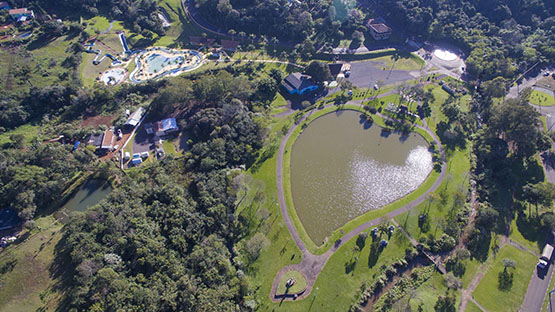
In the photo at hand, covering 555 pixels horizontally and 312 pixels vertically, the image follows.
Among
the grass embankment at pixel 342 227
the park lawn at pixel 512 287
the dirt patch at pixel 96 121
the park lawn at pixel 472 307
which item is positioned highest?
the dirt patch at pixel 96 121

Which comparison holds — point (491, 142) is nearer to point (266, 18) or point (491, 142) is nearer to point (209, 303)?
point (209, 303)

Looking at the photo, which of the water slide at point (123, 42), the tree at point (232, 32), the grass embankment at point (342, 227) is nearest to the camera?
the grass embankment at point (342, 227)

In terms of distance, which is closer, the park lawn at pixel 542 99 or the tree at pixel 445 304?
the tree at pixel 445 304

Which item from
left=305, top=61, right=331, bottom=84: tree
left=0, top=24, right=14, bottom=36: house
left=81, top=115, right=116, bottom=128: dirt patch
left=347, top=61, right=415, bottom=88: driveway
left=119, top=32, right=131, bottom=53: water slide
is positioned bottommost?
left=81, top=115, right=116, bottom=128: dirt patch

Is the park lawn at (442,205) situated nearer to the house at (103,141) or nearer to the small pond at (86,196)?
the small pond at (86,196)

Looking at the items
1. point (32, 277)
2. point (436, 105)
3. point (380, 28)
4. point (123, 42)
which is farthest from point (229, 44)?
point (32, 277)

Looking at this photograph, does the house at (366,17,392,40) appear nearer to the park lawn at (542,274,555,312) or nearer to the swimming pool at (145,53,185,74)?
the swimming pool at (145,53,185,74)

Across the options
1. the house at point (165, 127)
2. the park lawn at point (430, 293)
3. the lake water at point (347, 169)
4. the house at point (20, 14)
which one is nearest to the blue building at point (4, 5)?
the house at point (20, 14)

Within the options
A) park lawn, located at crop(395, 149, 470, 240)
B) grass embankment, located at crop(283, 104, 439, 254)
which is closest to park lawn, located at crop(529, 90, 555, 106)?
park lawn, located at crop(395, 149, 470, 240)
